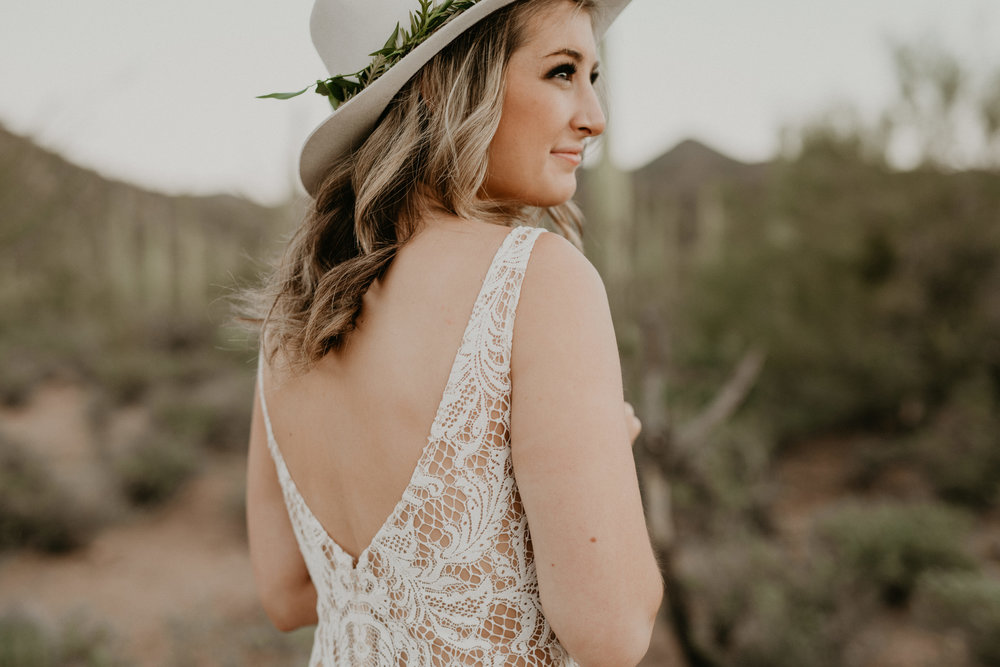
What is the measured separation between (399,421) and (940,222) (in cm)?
1115

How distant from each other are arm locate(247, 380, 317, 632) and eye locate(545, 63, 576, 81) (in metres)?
0.91

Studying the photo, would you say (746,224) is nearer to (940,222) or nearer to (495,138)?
(940,222)

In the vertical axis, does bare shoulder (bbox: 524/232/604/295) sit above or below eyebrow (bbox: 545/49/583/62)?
below

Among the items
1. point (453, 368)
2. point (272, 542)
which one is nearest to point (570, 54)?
point (453, 368)

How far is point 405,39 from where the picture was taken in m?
1.35

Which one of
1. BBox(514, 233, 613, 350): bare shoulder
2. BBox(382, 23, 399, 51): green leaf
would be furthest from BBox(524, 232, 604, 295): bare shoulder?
BBox(382, 23, 399, 51): green leaf

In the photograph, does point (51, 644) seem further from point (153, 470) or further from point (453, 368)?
point (453, 368)

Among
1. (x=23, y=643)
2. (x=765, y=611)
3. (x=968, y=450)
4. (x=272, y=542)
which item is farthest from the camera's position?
(x=968, y=450)

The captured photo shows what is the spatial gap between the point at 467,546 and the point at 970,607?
4.99 meters

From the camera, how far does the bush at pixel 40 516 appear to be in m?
6.95

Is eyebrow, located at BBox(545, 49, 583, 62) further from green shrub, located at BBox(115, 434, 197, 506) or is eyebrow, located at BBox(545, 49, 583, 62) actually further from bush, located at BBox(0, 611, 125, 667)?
green shrub, located at BBox(115, 434, 197, 506)

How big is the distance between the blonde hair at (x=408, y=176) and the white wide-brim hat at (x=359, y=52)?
0.04 metres

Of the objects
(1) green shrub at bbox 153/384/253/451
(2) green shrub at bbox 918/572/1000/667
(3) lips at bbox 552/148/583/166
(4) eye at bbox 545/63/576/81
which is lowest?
(1) green shrub at bbox 153/384/253/451

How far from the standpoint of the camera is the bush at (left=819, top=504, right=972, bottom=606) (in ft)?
20.1
